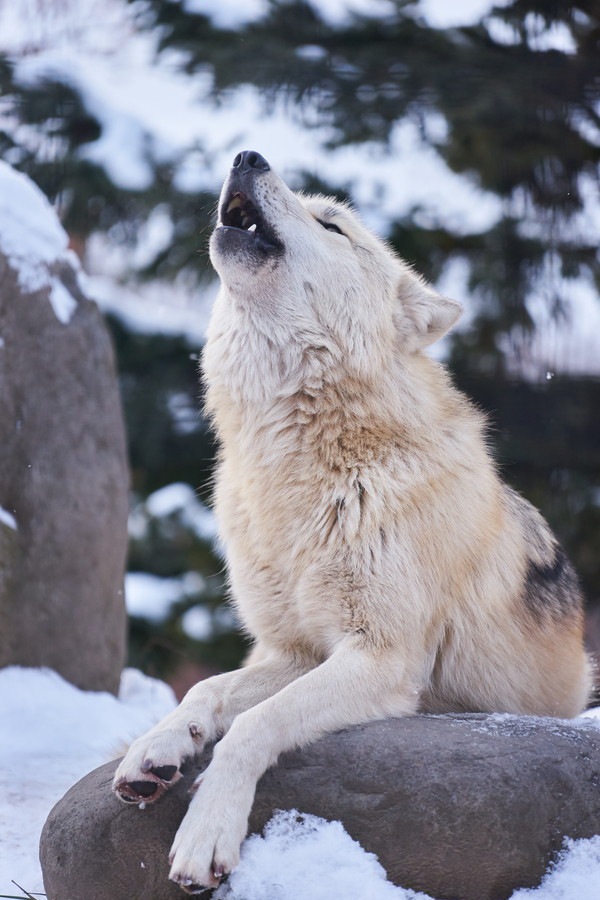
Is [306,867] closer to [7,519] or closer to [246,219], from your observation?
[246,219]

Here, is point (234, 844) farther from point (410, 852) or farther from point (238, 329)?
point (238, 329)

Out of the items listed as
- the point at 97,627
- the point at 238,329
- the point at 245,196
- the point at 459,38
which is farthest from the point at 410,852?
the point at 459,38

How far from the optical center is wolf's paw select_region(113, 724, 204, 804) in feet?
8.53

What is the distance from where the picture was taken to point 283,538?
3256 millimetres

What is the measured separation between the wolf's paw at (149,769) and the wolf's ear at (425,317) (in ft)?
5.80

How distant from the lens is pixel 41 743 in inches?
166

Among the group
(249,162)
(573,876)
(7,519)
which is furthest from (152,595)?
(573,876)

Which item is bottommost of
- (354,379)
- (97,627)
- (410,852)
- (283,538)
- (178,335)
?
(178,335)

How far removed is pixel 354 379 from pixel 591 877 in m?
1.76

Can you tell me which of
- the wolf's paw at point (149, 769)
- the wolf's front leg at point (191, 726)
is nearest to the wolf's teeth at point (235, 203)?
the wolf's front leg at point (191, 726)

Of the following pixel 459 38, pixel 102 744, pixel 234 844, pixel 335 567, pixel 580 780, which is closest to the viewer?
pixel 234 844

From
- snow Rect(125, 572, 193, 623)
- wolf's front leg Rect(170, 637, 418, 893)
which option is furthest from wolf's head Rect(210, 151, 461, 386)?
snow Rect(125, 572, 193, 623)

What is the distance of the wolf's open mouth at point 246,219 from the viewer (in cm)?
353

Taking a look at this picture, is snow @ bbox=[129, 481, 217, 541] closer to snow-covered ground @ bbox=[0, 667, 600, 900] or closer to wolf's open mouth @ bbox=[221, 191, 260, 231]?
snow-covered ground @ bbox=[0, 667, 600, 900]
